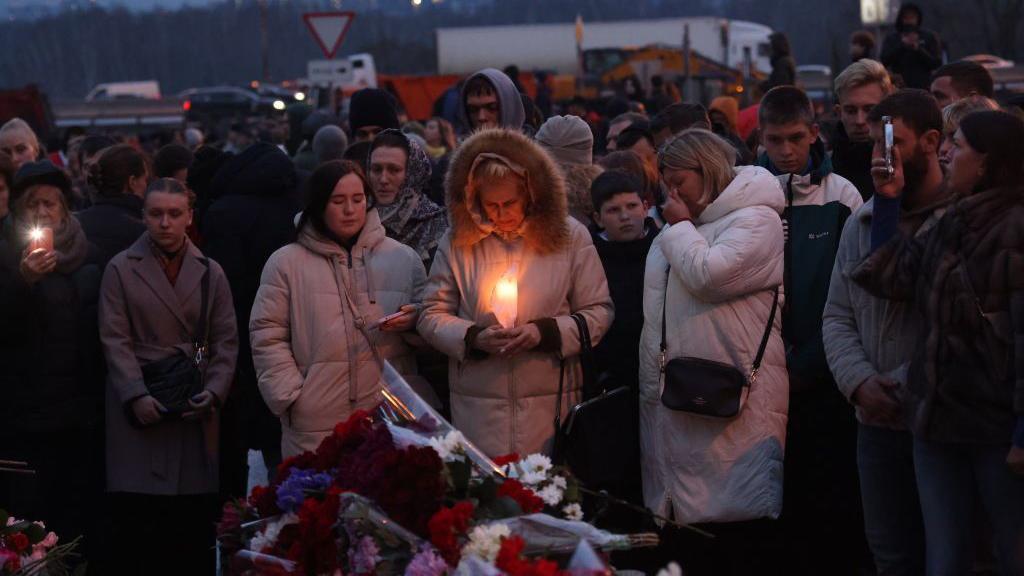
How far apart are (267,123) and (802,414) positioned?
1273 cm

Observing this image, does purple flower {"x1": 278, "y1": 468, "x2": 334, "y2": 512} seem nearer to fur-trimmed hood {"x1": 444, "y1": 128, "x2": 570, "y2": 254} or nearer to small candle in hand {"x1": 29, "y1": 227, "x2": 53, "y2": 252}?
fur-trimmed hood {"x1": 444, "y1": 128, "x2": 570, "y2": 254}

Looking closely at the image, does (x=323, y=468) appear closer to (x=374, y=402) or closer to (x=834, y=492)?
(x=374, y=402)

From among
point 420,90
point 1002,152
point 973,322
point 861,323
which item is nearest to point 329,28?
point 861,323

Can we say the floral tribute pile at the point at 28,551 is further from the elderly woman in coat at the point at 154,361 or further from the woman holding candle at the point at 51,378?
the woman holding candle at the point at 51,378

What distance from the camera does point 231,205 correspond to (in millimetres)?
8773

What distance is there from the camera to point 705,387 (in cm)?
644

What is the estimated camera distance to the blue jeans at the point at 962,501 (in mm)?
5410

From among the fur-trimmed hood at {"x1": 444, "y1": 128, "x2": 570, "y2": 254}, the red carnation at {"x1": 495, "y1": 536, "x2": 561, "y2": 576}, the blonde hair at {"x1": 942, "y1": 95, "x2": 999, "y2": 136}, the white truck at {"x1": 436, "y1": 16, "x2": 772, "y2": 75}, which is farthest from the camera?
the white truck at {"x1": 436, "y1": 16, "x2": 772, "y2": 75}

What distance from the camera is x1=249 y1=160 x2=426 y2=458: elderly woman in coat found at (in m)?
6.92

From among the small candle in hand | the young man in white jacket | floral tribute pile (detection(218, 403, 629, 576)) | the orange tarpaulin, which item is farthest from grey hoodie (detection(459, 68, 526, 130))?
the orange tarpaulin

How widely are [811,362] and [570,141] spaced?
2083 mm

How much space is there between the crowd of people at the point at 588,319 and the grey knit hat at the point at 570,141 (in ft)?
0.06

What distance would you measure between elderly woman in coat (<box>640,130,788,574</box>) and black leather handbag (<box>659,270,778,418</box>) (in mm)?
63

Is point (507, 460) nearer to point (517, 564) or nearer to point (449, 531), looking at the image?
point (449, 531)
